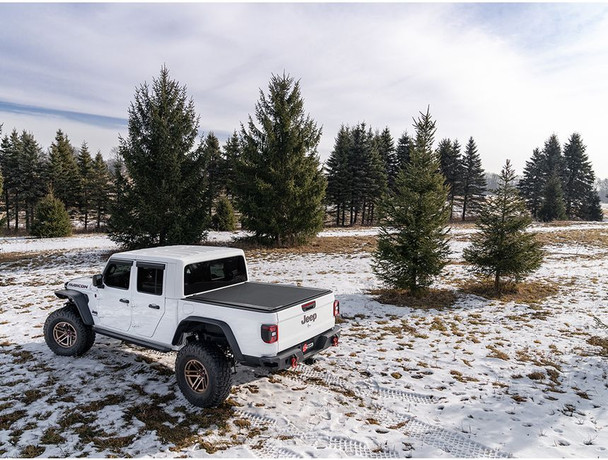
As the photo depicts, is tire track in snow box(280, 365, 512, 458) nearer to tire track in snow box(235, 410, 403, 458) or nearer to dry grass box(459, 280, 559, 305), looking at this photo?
tire track in snow box(235, 410, 403, 458)

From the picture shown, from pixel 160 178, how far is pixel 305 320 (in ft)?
56.4

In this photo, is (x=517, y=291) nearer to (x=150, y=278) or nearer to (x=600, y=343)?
(x=600, y=343)

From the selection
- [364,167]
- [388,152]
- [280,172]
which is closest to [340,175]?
[364,167]

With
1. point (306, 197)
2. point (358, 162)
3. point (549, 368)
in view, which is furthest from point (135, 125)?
point (358, 162)

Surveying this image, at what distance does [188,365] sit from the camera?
17.8 ft

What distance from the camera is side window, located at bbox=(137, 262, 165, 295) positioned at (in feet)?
19.6

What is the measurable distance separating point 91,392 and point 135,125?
1753cm

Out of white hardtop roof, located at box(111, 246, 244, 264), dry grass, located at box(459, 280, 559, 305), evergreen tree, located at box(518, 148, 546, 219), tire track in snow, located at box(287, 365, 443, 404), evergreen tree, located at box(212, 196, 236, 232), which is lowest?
tire track in snow, located at box(287, 365, 443, 404)

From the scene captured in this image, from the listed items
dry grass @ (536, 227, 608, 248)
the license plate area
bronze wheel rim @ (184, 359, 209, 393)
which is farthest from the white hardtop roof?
dry grass @ (536, 227, 608, 248)

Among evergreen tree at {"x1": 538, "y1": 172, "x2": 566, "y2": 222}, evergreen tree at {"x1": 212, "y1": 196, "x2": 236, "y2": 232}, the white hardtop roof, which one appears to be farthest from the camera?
evergreen tree at {"x1": 538, "y1": 172, "x2": 566, "y2": 222}

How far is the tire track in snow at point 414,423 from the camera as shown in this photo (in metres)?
4.53

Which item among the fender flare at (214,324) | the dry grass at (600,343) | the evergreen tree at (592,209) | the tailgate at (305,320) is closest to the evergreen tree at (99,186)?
the fender flare at (214,324)

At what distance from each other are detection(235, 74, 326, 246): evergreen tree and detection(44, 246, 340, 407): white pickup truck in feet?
53.6

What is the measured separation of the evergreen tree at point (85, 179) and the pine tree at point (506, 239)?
46.0m
